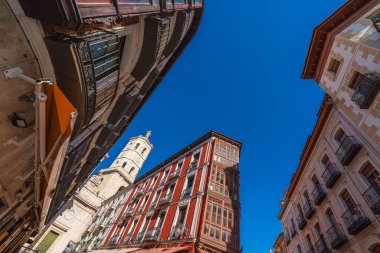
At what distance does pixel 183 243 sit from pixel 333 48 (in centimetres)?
1853

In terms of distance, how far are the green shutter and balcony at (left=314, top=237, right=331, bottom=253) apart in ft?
127

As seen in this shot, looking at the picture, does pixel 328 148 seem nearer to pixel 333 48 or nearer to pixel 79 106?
pixel 333 48

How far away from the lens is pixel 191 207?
737 inches

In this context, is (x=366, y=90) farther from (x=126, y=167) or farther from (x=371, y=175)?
(x=126, y=167)

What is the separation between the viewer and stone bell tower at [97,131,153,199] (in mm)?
50444

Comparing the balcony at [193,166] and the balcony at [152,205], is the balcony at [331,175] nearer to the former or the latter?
the balcony at [193,166]

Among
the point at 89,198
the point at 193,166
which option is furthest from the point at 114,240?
the point at 89,198

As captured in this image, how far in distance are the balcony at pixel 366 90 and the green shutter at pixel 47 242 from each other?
44.1m

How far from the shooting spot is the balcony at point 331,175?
12.5 meters

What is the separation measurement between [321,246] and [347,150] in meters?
6.94

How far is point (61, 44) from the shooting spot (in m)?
5.18

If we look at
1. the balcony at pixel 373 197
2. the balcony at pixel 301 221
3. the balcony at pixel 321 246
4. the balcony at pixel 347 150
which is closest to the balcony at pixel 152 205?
the balcony at pixel 301 221

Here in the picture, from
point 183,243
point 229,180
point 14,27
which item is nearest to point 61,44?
point 14,27

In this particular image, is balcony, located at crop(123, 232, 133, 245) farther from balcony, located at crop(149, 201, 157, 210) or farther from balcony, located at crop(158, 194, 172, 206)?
balcony, located at crop(158, 194, 172, 206)
